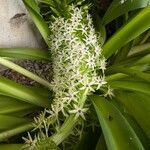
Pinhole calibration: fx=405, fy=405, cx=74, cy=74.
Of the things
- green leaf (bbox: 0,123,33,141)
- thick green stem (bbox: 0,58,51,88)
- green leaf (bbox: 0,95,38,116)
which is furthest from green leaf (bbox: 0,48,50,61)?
green leaf (bbox: 0,123,33,141)

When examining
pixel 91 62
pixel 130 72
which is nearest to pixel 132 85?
pixel 130 72

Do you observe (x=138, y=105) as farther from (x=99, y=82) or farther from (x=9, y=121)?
(x=9, y=121)

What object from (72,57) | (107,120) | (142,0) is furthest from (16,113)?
(142,0)

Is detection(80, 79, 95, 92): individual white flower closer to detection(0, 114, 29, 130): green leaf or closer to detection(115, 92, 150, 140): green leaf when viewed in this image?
detection(115, 92, 150, 140): green leaf

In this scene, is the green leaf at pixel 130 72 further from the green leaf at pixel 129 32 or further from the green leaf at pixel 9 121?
the green leaf at pixel 9 121

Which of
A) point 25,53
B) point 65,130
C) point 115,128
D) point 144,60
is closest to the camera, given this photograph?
point 115,128
